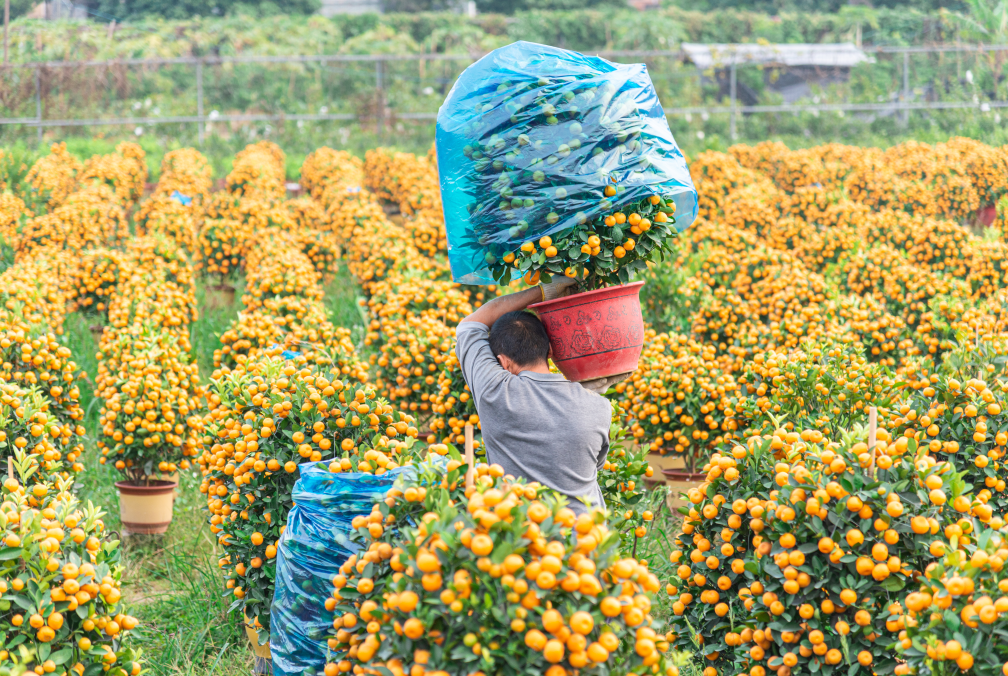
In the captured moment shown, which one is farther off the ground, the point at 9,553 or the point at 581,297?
the point at 581,297

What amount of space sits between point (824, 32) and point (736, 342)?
2896 cm

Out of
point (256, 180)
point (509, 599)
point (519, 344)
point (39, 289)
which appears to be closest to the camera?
point (509, 599)

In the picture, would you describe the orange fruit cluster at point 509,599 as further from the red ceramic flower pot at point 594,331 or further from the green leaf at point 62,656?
the red ceramic flower pot at point 594,331

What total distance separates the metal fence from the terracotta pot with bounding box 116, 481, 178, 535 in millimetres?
15127

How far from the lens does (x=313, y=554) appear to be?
266cm

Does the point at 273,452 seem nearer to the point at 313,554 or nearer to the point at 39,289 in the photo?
the point at 313,554

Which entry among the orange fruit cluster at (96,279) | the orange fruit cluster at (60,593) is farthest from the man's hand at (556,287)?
the orange fruit cluster at (96,279)

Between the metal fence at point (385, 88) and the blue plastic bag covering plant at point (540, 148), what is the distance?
1561 centimetres

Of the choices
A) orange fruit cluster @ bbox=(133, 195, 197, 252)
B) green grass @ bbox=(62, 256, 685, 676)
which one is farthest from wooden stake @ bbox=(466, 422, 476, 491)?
orange fruit cluster @ bbox=(133, 195, 197, 252)

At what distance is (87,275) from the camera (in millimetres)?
6668

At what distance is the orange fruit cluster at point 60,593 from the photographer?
2186 mm

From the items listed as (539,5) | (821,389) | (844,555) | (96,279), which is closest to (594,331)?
(844,555)

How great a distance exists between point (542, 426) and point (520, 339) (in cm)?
31

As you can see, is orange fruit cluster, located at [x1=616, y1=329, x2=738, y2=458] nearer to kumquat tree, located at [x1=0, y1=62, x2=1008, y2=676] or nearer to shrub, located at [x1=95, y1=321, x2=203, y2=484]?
kumquat tree, located at [x1=0, y1=62, x2=1008, y2=676]
